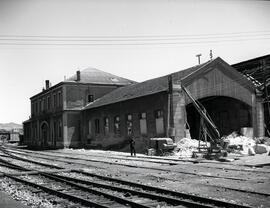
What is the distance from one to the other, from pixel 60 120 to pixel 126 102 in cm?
1432

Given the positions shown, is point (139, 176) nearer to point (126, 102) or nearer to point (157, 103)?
point (157, 103)

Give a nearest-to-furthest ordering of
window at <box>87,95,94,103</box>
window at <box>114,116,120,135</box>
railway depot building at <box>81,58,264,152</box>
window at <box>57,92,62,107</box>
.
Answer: railway depot building at <box>81,58,264,152</box>, window at <box>114,116,120,135</box>, window at <box>87,95,94,103</box>, window at <box>57,92,62,107</box>

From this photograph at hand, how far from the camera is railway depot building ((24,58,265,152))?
2562cm

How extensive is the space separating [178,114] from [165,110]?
43.6 inches

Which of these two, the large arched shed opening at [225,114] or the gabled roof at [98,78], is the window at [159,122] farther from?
the gabled roof at [98,78]

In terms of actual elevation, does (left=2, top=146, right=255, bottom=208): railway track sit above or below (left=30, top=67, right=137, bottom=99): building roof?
below

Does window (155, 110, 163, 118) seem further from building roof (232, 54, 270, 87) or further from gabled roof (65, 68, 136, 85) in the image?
gabled roof (65, 68, 136, 85)

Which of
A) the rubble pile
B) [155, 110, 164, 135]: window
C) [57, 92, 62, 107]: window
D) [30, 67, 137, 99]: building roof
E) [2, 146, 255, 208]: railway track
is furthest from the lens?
[30, 67, 137, 99]: building roof

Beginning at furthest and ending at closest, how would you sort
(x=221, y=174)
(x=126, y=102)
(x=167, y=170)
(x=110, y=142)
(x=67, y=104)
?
(x=67, y=104) < (x=110, y=142) < (x=126, y=102) < (x=167, y=170) < (x=221, y=174)

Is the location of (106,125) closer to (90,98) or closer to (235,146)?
(90,98)

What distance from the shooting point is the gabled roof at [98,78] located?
43328 millimetres

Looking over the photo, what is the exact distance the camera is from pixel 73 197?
29.3 ft

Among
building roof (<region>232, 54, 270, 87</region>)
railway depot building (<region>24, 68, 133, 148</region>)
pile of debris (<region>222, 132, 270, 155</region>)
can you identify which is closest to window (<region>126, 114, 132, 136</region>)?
pile of debris (<region>222, 132, 270, 155</region>)

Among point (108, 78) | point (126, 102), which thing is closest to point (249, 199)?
point (126, 102)
